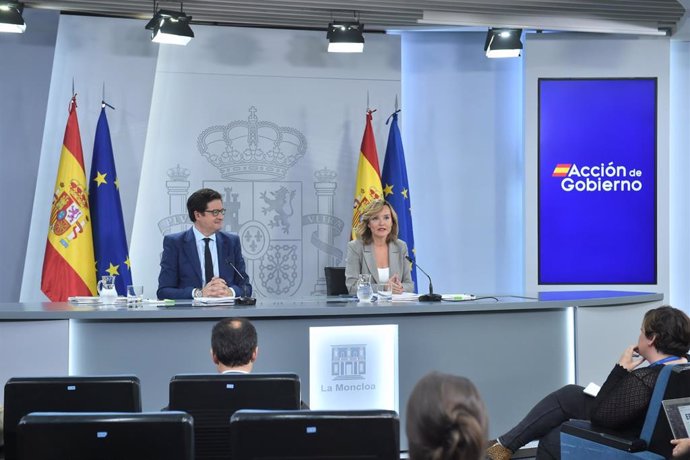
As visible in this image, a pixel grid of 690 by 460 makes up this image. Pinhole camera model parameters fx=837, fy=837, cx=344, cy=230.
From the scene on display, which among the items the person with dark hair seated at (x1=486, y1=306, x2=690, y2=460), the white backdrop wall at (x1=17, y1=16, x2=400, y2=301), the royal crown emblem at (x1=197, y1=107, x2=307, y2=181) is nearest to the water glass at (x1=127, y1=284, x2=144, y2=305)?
the person with dark hair seated at (x1=486, y1=306, x2=690, y2=460)

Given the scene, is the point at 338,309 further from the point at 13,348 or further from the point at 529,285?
the point at 529,285

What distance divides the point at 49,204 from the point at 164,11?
1.88m

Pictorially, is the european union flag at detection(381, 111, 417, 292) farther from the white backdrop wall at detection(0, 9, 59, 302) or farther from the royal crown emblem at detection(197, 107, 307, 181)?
the white backdrop wall at detection(0, 9, 59, 302)

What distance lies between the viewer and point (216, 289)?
4.53 m

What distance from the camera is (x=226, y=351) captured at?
114 inches

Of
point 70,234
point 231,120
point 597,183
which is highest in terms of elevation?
point 231,120

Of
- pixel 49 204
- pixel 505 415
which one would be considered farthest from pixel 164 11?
pixel 505 415

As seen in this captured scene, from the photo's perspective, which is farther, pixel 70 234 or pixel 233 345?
pixel 70 234

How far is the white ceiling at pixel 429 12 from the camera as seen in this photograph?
6.61 m

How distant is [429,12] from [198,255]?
10.3ft

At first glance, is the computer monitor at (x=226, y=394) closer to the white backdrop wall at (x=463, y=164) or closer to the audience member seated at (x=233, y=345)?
the audience member seated at (x=233, y=345)

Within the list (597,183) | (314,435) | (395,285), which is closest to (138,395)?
(314,435)

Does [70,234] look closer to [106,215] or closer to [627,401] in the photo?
[106,215]

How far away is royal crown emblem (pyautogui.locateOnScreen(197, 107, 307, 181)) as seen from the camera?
7.15 m
